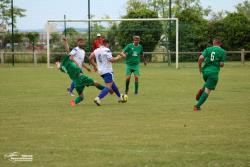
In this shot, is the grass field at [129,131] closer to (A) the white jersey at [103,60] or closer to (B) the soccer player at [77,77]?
(B) the soccer player at [77,77]

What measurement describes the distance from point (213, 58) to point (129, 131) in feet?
14.2

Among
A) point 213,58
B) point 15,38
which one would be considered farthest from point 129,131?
point 15,38

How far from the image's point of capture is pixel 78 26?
44188 mm

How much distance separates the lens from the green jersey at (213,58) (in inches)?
593

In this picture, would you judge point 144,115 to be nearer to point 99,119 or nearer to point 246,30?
point 99,119

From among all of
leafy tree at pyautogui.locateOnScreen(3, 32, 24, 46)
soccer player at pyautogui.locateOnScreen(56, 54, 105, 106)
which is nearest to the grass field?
soccer player at pyautogui.locateOnScreen(56, 54, 105, 106)

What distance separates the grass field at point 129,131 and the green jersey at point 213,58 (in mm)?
988

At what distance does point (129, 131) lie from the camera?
11.5 m

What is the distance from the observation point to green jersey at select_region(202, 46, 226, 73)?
49.4 ft

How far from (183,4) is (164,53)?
21.1 m

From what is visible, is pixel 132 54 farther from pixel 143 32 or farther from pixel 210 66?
pixel 143 32

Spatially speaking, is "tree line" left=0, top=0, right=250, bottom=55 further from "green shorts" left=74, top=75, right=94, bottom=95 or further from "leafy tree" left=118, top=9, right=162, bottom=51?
"green shorts" left=74, top=75, right=94, bottom=95

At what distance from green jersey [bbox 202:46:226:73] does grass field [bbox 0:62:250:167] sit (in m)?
0.99

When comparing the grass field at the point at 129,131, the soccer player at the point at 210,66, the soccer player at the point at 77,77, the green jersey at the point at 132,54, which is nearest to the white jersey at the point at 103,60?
the soccer player at the point at 77,77
